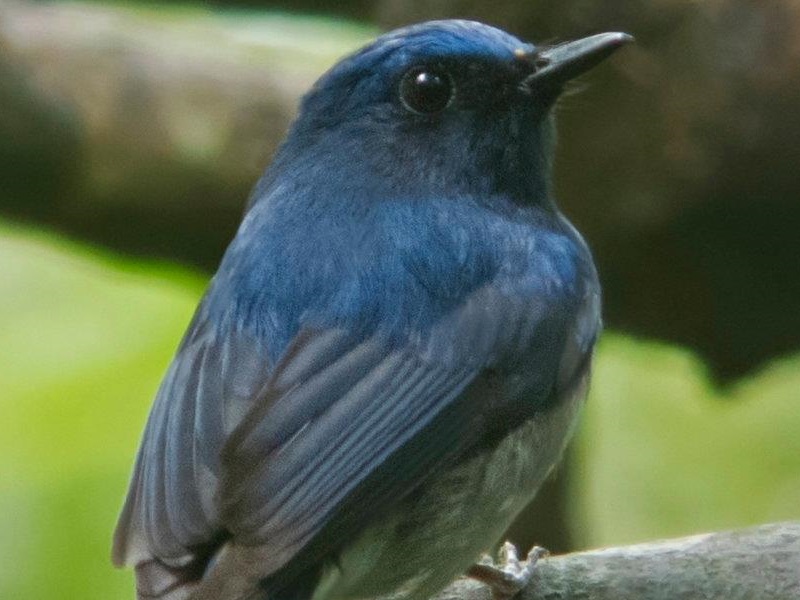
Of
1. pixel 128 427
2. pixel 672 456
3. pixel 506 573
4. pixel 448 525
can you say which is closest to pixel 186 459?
pixel 448 525

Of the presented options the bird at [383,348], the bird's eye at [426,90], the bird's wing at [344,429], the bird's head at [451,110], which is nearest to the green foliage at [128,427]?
the bird at [383,348]

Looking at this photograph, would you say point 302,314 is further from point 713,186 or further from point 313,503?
point 713,186

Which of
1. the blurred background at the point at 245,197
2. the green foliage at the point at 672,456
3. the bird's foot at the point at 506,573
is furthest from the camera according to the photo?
the green foliage at the point at 672,456

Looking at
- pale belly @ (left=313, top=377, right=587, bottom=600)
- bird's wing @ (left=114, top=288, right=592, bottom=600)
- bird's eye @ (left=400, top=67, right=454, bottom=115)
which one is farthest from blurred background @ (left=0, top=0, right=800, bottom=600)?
bird's wing @ (left=114, top=288, right=592, bottom=600)

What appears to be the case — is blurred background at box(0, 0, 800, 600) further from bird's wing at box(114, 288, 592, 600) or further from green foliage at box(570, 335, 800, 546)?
bird's wing at box(114, 288, 592, 600)

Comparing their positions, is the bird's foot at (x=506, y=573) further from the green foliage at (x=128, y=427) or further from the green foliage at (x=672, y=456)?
the green foliage at (x=672, y=456)

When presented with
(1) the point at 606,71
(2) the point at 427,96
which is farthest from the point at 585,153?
(2) the point at 427,96
